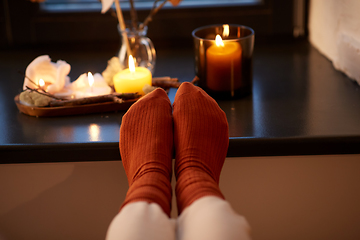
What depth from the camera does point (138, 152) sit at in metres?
0.71

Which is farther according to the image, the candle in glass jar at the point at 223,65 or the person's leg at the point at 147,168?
the candle in glass jar at the point at 223,65

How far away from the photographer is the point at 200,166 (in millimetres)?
674

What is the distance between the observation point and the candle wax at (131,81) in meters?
0.81

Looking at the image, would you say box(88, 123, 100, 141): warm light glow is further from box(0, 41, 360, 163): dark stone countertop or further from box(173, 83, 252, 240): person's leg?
box(173, 83, 252, 240): person's leg

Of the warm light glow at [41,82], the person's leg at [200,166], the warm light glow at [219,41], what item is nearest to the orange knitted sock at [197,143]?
the person's leg at [200,166]

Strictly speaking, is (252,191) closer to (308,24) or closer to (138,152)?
Answer: (138,152)

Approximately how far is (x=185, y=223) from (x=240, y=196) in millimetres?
324

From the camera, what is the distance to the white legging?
48 cm

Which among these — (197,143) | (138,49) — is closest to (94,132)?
(197,143)

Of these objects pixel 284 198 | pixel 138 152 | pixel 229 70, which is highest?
pixel 229 70

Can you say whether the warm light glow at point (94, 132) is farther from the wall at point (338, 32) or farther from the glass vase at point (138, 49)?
the wall at point (338, 32)

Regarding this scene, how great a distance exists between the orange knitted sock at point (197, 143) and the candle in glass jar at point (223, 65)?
42 mm

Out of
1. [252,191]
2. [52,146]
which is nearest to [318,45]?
[252,191]

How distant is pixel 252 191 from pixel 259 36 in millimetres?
615
